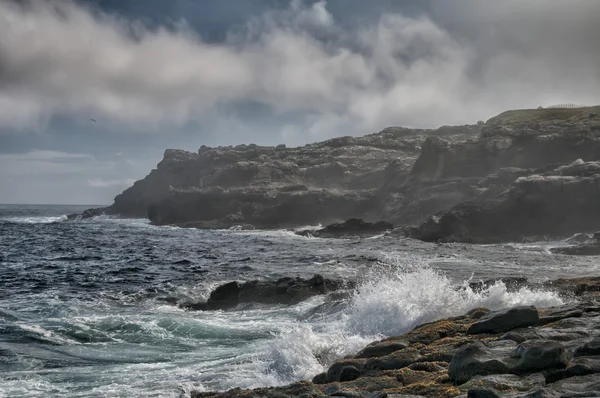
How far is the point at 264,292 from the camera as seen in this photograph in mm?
27531

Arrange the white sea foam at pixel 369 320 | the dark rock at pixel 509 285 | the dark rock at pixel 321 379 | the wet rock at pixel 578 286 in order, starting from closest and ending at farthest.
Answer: the dark rock at pixel 321 379 < the white sea foam at pixel 369 320 < the wet rock at pixel 578 286 < the dark rock at pixel 509 285

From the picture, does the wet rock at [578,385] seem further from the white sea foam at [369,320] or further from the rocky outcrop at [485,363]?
the white sea foam at [369,320]

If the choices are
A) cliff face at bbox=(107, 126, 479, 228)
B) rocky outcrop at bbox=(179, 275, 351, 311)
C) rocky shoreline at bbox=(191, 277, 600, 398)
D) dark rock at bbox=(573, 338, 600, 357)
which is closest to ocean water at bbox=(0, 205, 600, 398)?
rocky outcrop at bbox=(179, 275, 351, 311)

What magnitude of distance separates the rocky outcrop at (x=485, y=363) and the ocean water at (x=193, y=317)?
253cm

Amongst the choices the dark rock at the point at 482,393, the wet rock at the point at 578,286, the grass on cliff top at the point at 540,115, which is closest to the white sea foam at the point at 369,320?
the wet rock at the point at 578,286

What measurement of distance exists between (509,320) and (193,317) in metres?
14.6

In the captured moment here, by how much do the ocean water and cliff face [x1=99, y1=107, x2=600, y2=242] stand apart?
18.9 metres

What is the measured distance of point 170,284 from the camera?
1244 inches

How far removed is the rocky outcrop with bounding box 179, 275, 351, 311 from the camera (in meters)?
Result: 26.5

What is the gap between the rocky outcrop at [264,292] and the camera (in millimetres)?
26459

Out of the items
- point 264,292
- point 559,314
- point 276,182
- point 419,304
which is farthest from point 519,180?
point 276,182

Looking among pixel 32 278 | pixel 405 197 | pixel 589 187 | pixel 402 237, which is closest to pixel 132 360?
pixel 32 278

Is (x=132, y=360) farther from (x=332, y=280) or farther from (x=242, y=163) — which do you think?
(x=242, y=163)

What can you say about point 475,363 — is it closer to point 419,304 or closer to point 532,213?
point 419,304
